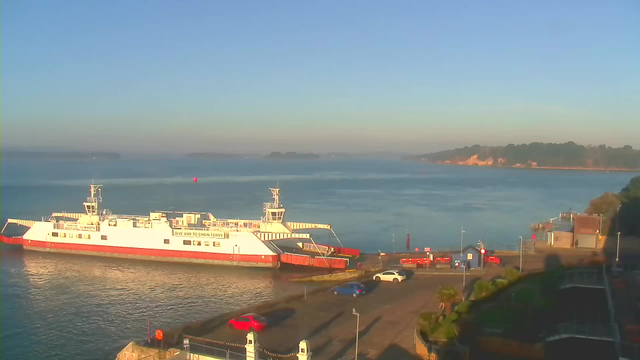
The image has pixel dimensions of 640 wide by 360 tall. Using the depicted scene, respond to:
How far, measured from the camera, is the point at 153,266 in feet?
93.5

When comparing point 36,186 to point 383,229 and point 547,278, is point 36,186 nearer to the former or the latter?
point 383,229

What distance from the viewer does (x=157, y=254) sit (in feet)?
96.3

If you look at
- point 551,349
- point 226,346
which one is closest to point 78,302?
point 226,346

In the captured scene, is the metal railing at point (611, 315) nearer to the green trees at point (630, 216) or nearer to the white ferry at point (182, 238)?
the green trees at point (630, 216)

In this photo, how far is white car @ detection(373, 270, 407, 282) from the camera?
19.6 m

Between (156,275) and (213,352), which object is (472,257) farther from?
(156,275)

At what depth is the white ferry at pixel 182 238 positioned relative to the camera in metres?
27.6

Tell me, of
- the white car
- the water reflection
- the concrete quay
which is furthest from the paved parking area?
the water reflection

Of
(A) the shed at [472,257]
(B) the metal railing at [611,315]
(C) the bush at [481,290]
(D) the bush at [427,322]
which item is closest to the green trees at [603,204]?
(A) the shed at [472,257]

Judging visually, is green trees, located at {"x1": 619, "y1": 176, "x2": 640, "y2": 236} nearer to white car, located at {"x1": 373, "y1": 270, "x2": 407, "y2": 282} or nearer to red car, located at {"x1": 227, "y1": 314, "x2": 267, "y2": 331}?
white car, located at {"x1": 373, "y1": 270, "x2": 407, "y2": 282}

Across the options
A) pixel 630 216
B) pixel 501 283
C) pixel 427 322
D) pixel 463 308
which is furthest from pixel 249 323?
pixel 630 216

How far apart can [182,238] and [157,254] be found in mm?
1812

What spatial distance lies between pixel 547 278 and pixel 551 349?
5.78 metres

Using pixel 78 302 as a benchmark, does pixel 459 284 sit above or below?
above
